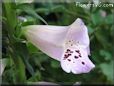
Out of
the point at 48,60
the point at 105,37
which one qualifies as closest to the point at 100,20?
the point at 105,37

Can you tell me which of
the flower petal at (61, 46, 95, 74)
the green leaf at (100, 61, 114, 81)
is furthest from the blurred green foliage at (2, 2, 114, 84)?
the flower petal at (61, 46, 95, 74)

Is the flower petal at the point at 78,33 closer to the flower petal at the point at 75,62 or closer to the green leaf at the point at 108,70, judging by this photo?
the flower petal at the point at 75,62

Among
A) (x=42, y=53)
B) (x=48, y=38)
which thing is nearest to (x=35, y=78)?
(x=42, y=53)

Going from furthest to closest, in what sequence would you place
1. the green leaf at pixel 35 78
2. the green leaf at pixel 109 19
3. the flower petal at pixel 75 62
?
the green leaf at pixel 109 19 → the green leaf at pixel 35 78 → the flower petal at pixel 75 62

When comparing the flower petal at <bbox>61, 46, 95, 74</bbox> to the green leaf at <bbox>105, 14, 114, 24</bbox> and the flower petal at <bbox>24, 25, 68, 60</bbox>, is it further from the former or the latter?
the green leaf at <bbox>105, 14, 114, 24</bbox>

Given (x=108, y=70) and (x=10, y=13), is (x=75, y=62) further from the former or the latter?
(x=108, y=70)

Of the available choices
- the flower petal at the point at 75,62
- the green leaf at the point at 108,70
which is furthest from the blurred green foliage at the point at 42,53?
the flower petal at the point at 75,62

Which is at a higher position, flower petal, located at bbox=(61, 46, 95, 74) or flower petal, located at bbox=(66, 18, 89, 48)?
flower petal, located at bbox=(66, 18, 89, 48)

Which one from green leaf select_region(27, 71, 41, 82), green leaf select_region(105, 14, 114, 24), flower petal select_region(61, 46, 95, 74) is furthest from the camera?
green leaf select_region(105, 14, 114, 24)
